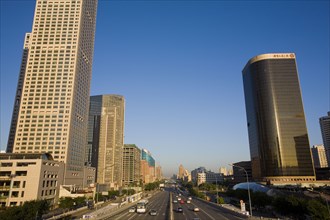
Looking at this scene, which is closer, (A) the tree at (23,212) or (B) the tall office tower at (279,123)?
(A) the tree at (23,212)

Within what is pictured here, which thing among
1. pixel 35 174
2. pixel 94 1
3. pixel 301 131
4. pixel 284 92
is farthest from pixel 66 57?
pixel 301 131

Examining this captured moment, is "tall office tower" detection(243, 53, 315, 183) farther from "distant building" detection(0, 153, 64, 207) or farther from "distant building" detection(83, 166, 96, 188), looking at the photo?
"distant building" detection(0, 153, 64, 207)

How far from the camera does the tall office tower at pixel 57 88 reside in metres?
135

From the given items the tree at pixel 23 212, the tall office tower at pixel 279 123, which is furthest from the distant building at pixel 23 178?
the tall office tower at pixel 279 123

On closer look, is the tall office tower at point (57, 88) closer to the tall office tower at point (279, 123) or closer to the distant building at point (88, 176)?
the distant building at point (88, 176)

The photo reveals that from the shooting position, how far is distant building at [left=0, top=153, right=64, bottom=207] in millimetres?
83500

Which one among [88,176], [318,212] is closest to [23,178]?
[88,176]

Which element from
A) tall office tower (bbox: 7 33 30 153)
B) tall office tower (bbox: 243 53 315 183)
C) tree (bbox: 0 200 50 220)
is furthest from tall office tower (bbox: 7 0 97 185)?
tall office tower (bbox: 243 53 315 183)

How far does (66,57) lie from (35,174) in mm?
81146

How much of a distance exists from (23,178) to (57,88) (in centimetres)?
6816

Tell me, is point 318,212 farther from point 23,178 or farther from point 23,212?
point 23,178

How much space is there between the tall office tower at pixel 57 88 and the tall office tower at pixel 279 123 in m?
127

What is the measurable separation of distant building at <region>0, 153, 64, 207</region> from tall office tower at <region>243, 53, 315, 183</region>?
14136 cm

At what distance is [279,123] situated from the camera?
180 metres
